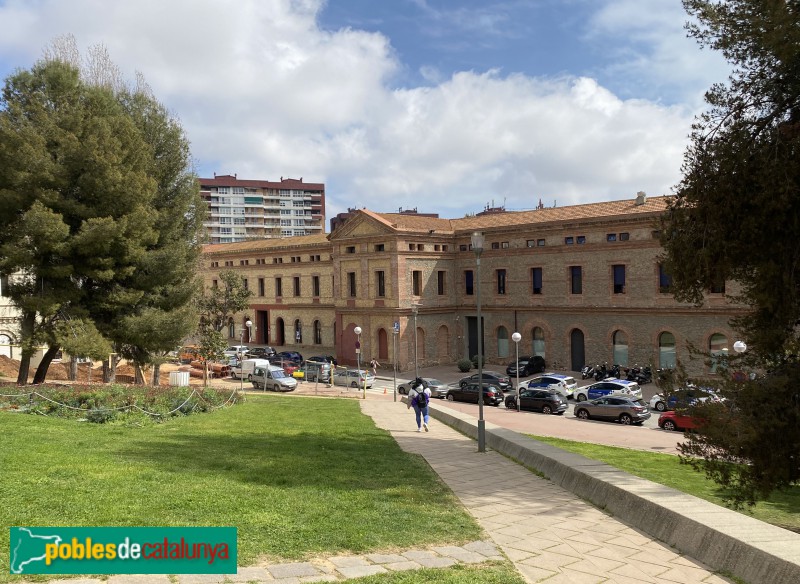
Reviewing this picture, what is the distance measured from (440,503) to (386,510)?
0.99 metres

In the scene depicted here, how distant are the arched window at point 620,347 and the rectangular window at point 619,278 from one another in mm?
2700

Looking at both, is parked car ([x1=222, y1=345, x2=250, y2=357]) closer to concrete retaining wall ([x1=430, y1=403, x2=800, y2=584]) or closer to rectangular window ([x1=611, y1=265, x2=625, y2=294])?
rectangular window ([x1=611, y1=265, x2=625, y2=294])

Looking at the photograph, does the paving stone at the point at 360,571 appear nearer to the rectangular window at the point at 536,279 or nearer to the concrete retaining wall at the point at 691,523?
the concrete retaining wall at the point at 691,523

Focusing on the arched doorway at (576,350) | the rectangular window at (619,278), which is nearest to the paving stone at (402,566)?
the rectangular window at (619,278)

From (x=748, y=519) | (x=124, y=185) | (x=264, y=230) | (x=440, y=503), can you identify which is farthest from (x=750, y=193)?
(x=264, y=230)

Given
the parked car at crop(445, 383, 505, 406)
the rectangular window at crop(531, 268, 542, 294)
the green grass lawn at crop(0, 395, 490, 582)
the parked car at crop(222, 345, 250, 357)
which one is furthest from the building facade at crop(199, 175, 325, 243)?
the green grass lawn at crop(0, 395, 490, 582)

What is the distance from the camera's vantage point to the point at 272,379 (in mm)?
37750

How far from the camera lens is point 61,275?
21.7 meters

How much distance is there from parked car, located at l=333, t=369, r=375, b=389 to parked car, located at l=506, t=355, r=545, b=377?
30.2ft

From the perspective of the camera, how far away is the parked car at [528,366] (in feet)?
134

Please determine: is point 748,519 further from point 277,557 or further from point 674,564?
point 277,557

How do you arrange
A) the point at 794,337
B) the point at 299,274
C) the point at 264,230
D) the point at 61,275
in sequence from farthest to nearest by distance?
1. the point at 264,230
2. the point at 299,274
3. the point at 61,275
4. the point at 794,337

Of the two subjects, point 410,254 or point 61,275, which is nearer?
point 61,275

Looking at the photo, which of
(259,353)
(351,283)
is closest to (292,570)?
(351,283)
